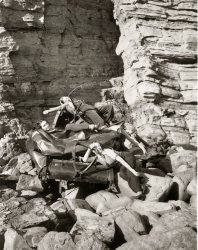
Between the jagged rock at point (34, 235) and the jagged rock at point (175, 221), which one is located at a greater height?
the jagged rock at point (175, 221)

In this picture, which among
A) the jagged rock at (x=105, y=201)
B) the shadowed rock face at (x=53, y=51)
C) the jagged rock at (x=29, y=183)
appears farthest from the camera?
the shadowed rock face at (x=53, y=51)

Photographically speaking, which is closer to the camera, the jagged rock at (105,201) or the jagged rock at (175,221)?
the jagged rock at (175,221)

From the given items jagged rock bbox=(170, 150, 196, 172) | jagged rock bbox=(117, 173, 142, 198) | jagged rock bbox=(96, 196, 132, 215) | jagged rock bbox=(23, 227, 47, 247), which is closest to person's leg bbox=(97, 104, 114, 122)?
jagged rock bbox=(170, 150, 196, 172)

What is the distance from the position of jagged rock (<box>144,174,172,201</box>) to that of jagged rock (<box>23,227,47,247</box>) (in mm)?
1853

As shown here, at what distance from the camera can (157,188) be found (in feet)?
17.6

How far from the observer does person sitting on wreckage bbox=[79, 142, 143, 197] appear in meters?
5.32

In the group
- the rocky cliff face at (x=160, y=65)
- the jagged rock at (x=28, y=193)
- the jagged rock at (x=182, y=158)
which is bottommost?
the jagged rock at (x=28, y=193)

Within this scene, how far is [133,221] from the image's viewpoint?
4301 mm

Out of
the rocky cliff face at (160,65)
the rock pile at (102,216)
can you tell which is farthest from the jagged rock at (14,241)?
the rocky cliff face at (160,65)

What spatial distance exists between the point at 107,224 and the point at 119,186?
1.49m

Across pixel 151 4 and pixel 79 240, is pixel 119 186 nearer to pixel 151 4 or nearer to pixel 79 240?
pixel 79 240

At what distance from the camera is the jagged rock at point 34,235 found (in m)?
4.04

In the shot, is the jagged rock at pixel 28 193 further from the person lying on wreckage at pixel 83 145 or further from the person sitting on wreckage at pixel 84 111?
the person sitting on wreckage at pixel 84 111

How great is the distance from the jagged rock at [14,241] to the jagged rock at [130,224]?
1.22 meters
